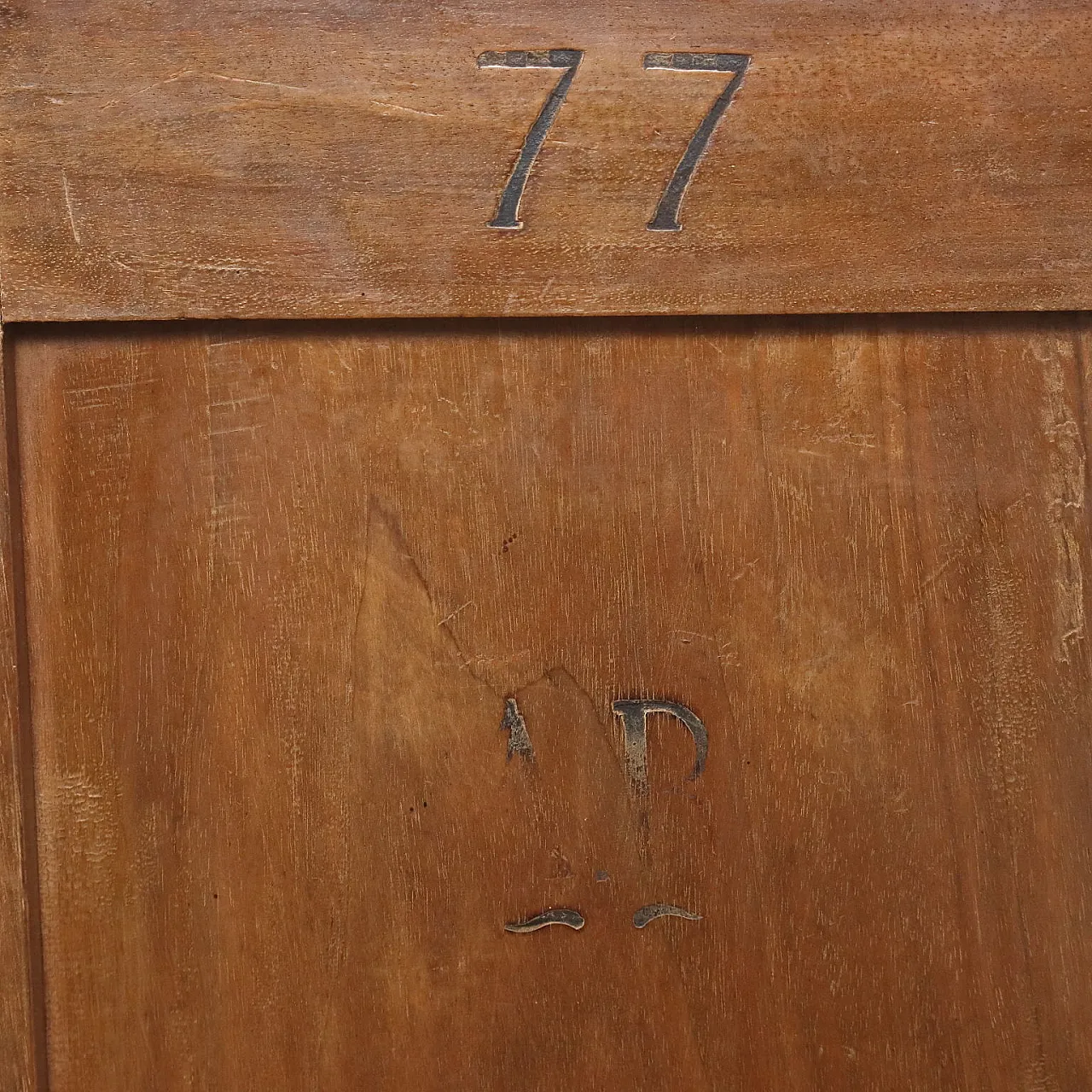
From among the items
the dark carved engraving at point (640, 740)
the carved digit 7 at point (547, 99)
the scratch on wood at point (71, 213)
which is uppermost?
the carved digit 7 at point (547, 99)

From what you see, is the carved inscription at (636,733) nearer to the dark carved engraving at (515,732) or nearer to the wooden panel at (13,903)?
the dark carved engraving at (515,732)

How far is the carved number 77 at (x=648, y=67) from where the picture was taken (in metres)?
0.60

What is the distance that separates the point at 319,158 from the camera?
0.60m

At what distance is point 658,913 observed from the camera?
2.06ft

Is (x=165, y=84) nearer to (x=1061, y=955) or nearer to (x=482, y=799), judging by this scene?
(x=482, y=799)

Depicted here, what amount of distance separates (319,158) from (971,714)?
556 mm

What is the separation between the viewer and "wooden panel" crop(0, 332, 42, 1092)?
597 mm

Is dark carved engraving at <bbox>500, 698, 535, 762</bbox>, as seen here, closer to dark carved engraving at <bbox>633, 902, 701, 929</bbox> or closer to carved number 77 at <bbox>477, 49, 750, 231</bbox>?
dark carved engraving at <bbox>633, 902, 701, 929</bbox>

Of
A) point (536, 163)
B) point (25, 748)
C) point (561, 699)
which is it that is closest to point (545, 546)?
point (561, 699)

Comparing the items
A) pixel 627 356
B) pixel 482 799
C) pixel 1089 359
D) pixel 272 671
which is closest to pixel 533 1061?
pixel 482 799

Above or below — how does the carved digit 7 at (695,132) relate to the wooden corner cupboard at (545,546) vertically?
above

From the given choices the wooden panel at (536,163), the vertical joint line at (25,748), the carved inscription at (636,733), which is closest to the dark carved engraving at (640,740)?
the carved inscription at (636,733)

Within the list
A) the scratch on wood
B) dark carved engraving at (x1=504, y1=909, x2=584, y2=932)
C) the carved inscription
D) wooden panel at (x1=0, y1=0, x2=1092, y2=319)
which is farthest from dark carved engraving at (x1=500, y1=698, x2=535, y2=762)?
the scratch on wood

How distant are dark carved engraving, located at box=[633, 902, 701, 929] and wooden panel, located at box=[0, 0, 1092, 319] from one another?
389mm
